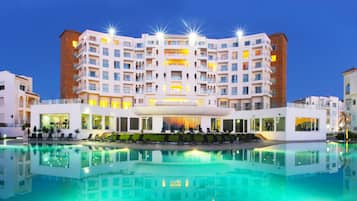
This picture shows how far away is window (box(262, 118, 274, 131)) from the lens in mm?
33594

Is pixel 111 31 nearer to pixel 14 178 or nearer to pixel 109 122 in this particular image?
pixel 109 122

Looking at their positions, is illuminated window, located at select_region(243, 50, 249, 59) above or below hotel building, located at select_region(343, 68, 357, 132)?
above

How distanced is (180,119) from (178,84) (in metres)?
6.41

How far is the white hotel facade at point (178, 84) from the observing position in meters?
34.8

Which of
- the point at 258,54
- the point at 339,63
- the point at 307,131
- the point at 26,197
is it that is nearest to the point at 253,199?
the point at 26,197

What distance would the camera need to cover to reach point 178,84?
1593 inches

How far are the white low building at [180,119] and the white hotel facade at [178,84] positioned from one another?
0.12 metres

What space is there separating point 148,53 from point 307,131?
2402 cm

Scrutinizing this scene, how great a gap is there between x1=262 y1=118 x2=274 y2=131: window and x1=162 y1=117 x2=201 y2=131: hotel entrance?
8146mm

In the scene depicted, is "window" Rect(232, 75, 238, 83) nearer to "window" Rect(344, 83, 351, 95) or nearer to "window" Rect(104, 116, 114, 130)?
"window" Rect(344, 83, 351, 95)

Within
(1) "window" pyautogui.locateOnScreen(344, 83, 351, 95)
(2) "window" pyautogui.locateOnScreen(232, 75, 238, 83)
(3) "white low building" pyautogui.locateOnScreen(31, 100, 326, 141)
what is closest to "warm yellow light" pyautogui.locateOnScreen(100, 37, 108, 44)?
(3) "white low building" pyautogui.locateOnScreen(31, 100, 326, 141)

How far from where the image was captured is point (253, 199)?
7457 mm

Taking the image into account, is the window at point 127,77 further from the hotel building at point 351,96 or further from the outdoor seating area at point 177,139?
the hotel building at point 351,96

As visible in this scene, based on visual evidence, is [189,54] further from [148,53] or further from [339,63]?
[339,63]
